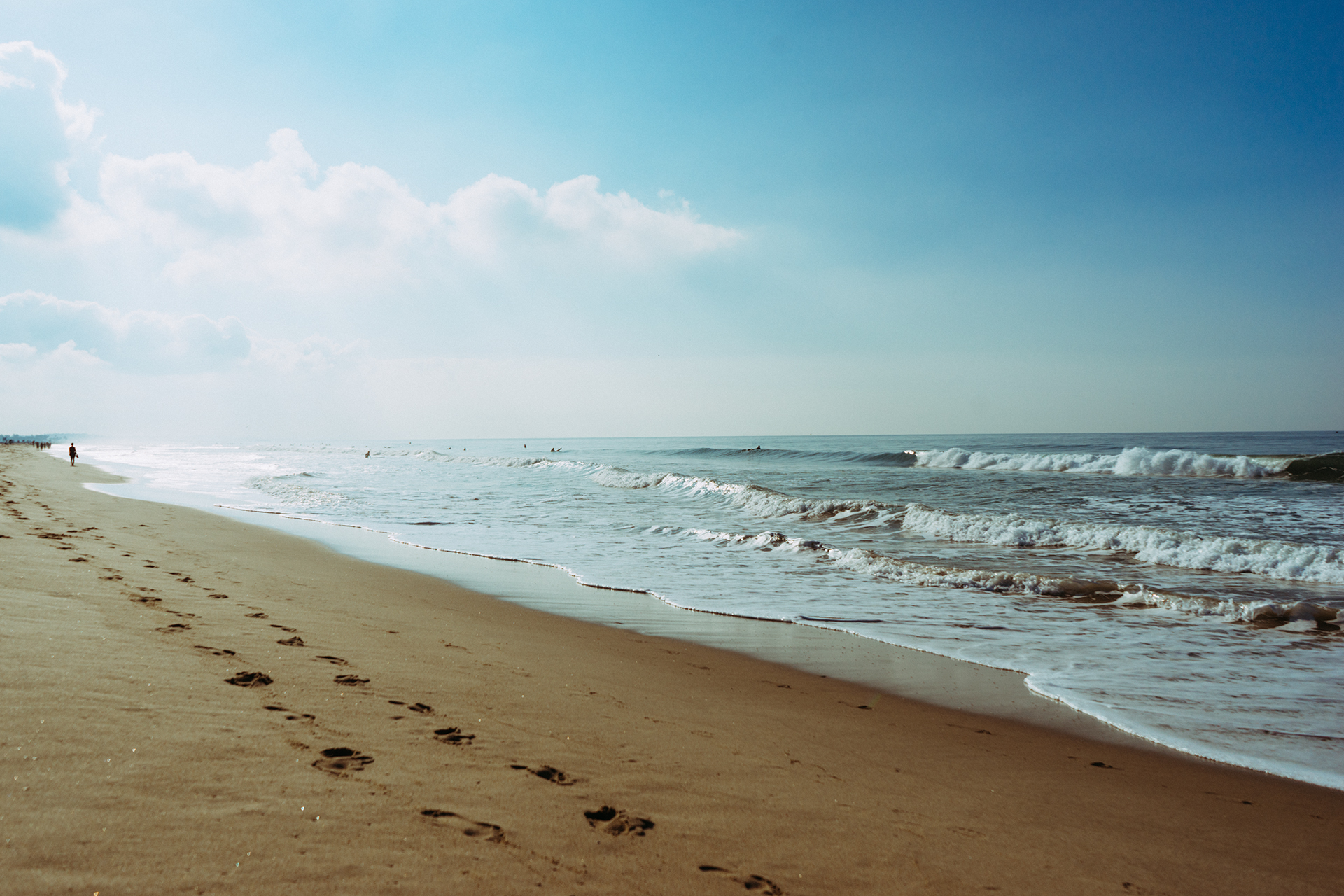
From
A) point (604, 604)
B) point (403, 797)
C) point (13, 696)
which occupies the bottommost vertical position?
point (604, 604)

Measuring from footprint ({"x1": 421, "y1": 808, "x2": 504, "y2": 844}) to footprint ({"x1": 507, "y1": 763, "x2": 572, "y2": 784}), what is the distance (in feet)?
1.79

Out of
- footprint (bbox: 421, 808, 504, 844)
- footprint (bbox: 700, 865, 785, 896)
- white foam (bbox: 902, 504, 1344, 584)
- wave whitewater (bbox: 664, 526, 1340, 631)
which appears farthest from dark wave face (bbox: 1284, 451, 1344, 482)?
footprint (bbox: 421, 808, 504, 844)

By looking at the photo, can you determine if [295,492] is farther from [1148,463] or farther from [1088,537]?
[1148,463]

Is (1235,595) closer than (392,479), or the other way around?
(1235,595)

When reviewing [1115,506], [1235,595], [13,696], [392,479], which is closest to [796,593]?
[1235,595]

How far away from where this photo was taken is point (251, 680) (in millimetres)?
3988

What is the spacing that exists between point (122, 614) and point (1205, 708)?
29.5ft

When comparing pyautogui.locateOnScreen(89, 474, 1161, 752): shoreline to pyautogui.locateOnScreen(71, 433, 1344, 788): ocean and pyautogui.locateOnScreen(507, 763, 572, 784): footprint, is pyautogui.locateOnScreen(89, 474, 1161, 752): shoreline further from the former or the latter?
pyautogui.locateOnScreen(507, 763, 572, 784): footprint

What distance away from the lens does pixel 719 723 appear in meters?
4.56

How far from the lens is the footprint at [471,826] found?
257 cm

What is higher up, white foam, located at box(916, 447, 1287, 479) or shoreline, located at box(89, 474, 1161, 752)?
white foam, located at box(916, 447, 1287, 479)

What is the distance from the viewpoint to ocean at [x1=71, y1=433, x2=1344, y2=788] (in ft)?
19.2

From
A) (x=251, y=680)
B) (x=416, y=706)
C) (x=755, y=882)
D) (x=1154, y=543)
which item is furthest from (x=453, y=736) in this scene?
(x=1154, y=543)

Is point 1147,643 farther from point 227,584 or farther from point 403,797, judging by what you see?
point 227,584
